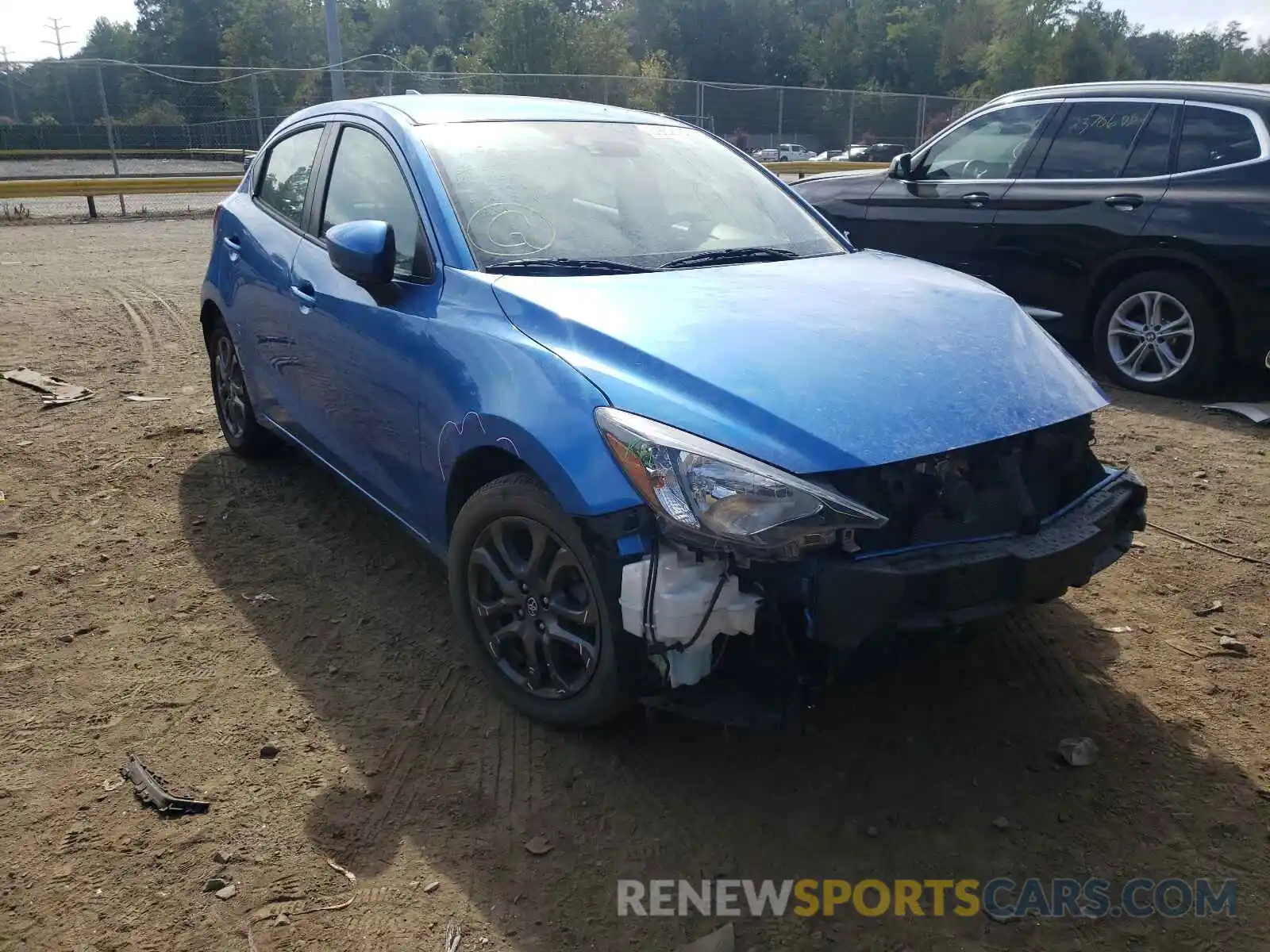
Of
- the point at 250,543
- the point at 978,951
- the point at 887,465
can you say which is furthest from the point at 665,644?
the point at 250,543

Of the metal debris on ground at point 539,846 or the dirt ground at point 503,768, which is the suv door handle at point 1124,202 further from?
the metal debris on ground at point 539,846

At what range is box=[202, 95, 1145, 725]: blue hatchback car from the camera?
246 cm

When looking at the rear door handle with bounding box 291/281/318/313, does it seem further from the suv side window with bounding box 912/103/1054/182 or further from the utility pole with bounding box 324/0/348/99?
the utility pole with bounding box 324/0/348/99

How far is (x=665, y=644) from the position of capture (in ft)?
8.21

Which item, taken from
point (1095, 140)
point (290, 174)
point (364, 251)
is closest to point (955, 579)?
point (364, 251)

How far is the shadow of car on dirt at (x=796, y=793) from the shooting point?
2436mm

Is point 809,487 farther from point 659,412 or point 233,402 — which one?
point 233,402

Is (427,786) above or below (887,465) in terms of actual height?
below

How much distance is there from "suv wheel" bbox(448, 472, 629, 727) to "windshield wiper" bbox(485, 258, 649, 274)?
0.74 m

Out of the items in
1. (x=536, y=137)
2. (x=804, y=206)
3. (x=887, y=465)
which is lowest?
(x=887, y=465)

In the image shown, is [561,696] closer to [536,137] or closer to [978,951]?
[978,951]

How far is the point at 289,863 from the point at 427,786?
16.4 inches

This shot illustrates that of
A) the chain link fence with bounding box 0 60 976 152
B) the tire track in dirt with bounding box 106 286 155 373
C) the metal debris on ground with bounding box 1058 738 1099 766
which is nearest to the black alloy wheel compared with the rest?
the metal debris on ground with bounding box 1058 738 1099 766

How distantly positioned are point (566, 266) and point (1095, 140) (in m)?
5.04
